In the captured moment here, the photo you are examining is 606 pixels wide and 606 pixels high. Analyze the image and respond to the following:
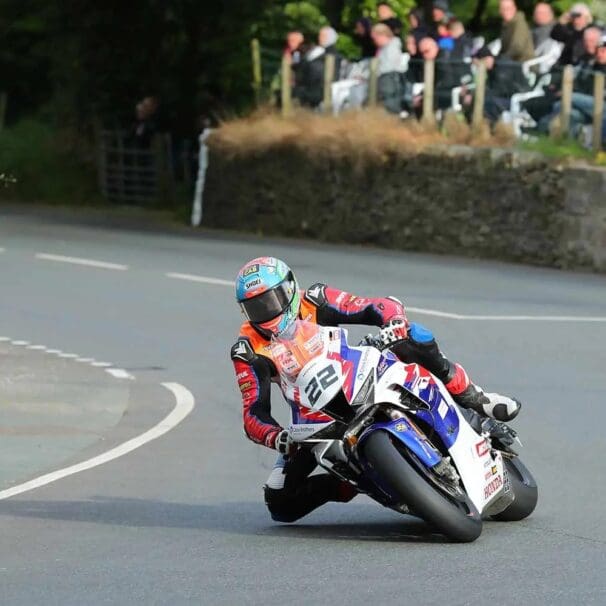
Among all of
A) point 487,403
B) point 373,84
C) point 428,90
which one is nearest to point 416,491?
point 487,403

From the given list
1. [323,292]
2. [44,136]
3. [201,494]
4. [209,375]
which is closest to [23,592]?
[323,292]

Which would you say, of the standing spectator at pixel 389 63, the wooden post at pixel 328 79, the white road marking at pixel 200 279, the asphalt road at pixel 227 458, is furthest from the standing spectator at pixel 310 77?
the white road marking at pixel 200 279

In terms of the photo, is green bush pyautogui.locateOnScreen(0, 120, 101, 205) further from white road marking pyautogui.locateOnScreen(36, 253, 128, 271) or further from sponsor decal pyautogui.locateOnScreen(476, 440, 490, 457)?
sponsor decal pyautogui.locateOnScreen(476, 440, 490, 457)

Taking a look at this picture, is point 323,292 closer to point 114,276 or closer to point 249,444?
point 249,444

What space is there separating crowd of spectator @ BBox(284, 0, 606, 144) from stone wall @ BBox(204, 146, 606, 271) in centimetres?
75

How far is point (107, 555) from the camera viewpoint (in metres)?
8.17

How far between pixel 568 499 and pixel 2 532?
2.91 meters

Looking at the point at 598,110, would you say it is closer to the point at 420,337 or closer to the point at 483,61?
the point at 483,61

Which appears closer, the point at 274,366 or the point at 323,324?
the point at 274,366

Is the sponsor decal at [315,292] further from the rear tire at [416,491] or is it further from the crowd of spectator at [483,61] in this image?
the crowd of spectator at [483,61]

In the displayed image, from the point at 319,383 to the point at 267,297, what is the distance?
1.59ft

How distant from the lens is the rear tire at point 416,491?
793 centimetres


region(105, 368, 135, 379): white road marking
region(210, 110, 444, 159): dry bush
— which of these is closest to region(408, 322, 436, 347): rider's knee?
region(105, 368, 135, 379): white road marking

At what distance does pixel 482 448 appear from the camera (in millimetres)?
8516
